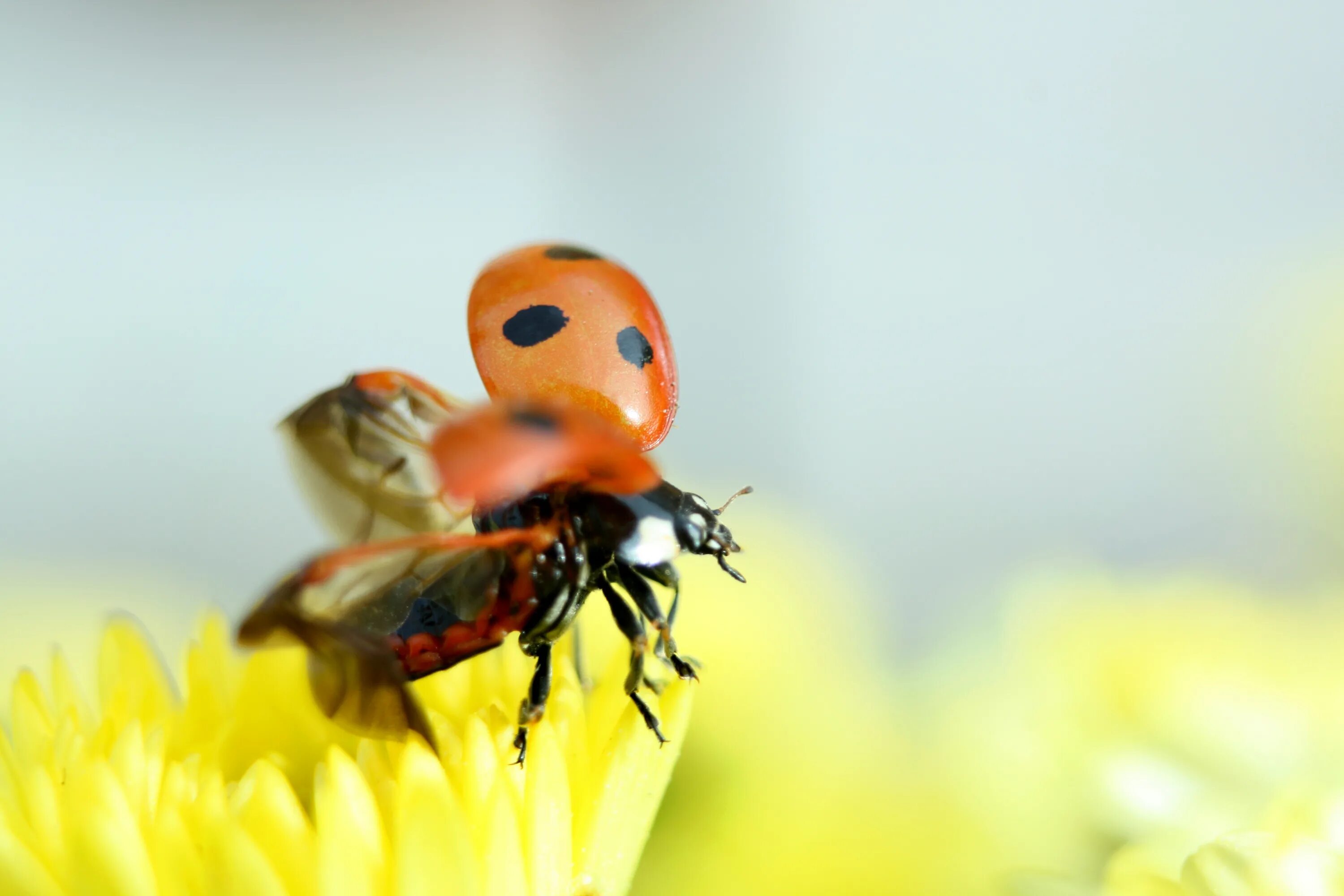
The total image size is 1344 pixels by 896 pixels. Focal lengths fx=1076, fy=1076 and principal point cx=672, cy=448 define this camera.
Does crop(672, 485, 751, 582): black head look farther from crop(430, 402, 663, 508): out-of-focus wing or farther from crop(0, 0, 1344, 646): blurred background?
crop(0, 0, 1344, 646): blurred background

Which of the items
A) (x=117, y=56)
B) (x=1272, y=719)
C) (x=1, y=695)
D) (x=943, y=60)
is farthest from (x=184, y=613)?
(x=943, y=60)

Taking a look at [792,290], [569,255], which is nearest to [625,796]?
[569,255]

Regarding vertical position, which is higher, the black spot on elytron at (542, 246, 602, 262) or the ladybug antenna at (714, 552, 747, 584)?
the black spot on elytron at (542, 246, 602, 262)

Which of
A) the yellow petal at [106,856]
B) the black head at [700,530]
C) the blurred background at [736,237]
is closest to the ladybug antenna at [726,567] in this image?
the black head at [700,530]

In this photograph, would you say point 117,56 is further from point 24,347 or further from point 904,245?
point 904,245

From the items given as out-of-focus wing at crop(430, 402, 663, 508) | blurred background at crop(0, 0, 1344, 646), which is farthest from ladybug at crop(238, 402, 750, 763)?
blurred background at crop(0, 0, 1344, 646)

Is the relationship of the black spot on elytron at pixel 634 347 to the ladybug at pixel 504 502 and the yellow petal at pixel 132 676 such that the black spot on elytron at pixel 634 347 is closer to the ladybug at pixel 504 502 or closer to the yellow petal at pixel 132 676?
the ladybug at pixel 504 502
